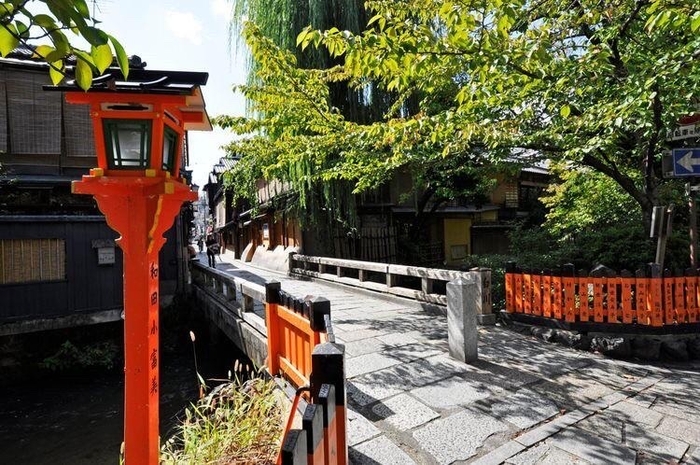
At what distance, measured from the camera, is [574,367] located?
205 inches

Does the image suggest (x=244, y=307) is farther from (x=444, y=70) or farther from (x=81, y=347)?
(x=81, y=347)

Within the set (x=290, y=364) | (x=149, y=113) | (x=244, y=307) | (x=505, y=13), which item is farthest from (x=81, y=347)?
(x=505, y=13)

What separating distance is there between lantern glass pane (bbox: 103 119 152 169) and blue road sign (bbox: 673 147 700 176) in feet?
23.2

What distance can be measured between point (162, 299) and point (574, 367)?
12.4 meters

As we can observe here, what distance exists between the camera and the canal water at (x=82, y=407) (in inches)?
269

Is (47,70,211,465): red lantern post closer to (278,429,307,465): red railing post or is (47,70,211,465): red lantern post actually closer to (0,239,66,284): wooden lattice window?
(278,429,307,465): red railing post

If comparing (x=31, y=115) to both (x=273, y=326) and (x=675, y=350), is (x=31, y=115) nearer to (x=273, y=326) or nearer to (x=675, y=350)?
(x=273, y=326)

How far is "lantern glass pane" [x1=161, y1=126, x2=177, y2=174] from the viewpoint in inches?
113

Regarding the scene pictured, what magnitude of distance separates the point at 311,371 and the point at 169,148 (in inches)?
80.7

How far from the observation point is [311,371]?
2.82 meters

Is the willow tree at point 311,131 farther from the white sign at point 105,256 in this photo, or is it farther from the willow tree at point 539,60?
the white sign at point 105,256

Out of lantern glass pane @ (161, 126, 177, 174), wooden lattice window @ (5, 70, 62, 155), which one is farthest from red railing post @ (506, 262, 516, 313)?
wooden lattice window @ (5, 70, 62, 155)

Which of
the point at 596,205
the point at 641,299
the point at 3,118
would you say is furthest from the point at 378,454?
the point at 3,118

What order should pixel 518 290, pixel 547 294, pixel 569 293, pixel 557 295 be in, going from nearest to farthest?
1. pixel 569 293
2. pixel 557 295
3. pixel 547 294
4. pixel 518 290
